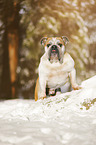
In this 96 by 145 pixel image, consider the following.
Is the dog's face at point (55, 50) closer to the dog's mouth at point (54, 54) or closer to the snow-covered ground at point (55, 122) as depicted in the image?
the dog's mouth at point (54, 54)

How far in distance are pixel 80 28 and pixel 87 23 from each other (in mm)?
145

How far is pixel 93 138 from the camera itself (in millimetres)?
1104

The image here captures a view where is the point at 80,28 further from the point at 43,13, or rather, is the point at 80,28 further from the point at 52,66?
the point at 52,66

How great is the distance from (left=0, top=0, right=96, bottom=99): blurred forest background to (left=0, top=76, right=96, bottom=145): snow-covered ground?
108 centimetres

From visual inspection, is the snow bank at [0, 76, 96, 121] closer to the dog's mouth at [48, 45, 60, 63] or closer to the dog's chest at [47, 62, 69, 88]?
the dog's chest at [47, 62, 69, 88]

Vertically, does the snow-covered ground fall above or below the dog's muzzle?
below

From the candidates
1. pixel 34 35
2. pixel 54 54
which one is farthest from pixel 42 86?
pixel 34 35

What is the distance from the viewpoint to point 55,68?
6.76 feet

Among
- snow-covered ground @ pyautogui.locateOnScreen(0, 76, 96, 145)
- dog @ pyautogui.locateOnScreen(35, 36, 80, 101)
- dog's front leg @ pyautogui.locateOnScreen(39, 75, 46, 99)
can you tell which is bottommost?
snow-covered ground @ pyautogui.locateOnScreen(0, 76, 96, 145)

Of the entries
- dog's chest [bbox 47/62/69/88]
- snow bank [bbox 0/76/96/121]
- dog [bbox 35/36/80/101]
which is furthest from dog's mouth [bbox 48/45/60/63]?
snow bank [bbox 0/76/96/121]

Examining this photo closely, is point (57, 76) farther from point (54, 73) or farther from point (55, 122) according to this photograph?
point (55, 122)

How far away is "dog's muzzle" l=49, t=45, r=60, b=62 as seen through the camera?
6.69 ft

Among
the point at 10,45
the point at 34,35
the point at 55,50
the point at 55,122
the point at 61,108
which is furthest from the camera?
the point at 10,45

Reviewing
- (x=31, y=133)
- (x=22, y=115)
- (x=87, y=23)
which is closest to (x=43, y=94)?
(x=22, y=115)
